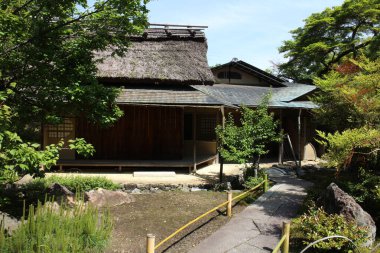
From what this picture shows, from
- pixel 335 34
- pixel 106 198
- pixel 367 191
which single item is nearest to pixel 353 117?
pixel 367 191

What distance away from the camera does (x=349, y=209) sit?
6094mm

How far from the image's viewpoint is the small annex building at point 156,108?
1301 cm

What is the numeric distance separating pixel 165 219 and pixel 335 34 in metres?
25.8

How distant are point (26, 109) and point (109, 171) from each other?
667 centimetres

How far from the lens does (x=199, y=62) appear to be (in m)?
15.4

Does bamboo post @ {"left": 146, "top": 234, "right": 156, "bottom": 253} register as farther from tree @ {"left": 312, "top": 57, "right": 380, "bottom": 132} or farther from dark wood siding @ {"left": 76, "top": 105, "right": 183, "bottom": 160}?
dark wood siding @ {"left": 76, "top": 105, "right": 183, "bottom": 160}

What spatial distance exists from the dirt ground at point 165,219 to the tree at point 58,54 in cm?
240

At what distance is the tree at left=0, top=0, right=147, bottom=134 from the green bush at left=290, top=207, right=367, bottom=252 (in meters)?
4.69

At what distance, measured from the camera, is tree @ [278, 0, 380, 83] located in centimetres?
2477

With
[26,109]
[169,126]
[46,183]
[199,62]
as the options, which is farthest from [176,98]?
[26,109]

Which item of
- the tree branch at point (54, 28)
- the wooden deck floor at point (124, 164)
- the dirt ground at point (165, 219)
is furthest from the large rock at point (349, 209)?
the wooden deck floor at point (124, 164)

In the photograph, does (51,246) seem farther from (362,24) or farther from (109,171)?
(362,24)

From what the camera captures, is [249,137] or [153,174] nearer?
[249,137]

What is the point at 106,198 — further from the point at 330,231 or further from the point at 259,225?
the point at 330,231
